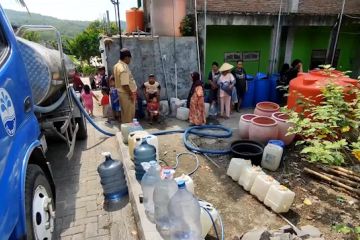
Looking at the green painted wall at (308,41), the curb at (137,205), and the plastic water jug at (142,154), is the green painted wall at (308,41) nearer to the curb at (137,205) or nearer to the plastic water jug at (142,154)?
the curb at (137,205)

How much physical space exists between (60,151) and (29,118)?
2958 millimetres

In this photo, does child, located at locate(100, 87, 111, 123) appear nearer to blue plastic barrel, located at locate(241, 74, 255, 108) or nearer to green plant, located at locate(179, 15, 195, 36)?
green plant, located at locate(179, 15, 195, 36)

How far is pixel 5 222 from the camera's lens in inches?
70.9

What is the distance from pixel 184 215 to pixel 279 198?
1.37m

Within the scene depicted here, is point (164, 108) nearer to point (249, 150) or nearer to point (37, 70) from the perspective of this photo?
point (249, 150)

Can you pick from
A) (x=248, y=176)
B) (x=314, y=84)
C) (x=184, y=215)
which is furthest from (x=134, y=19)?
(x=184, y=215)

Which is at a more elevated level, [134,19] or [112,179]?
[134,19]

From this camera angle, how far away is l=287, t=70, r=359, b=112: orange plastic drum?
4.61m

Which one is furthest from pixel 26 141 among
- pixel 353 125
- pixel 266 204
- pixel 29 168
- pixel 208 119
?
pixel 208 119

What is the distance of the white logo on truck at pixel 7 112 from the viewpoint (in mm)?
2139

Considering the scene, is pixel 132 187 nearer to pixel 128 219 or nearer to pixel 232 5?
pixel 128 219

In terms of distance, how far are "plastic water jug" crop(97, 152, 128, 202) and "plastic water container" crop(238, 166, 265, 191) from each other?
1.75 metres

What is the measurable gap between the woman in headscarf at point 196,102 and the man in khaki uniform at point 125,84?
1.54 metres

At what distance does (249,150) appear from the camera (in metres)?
4.70
